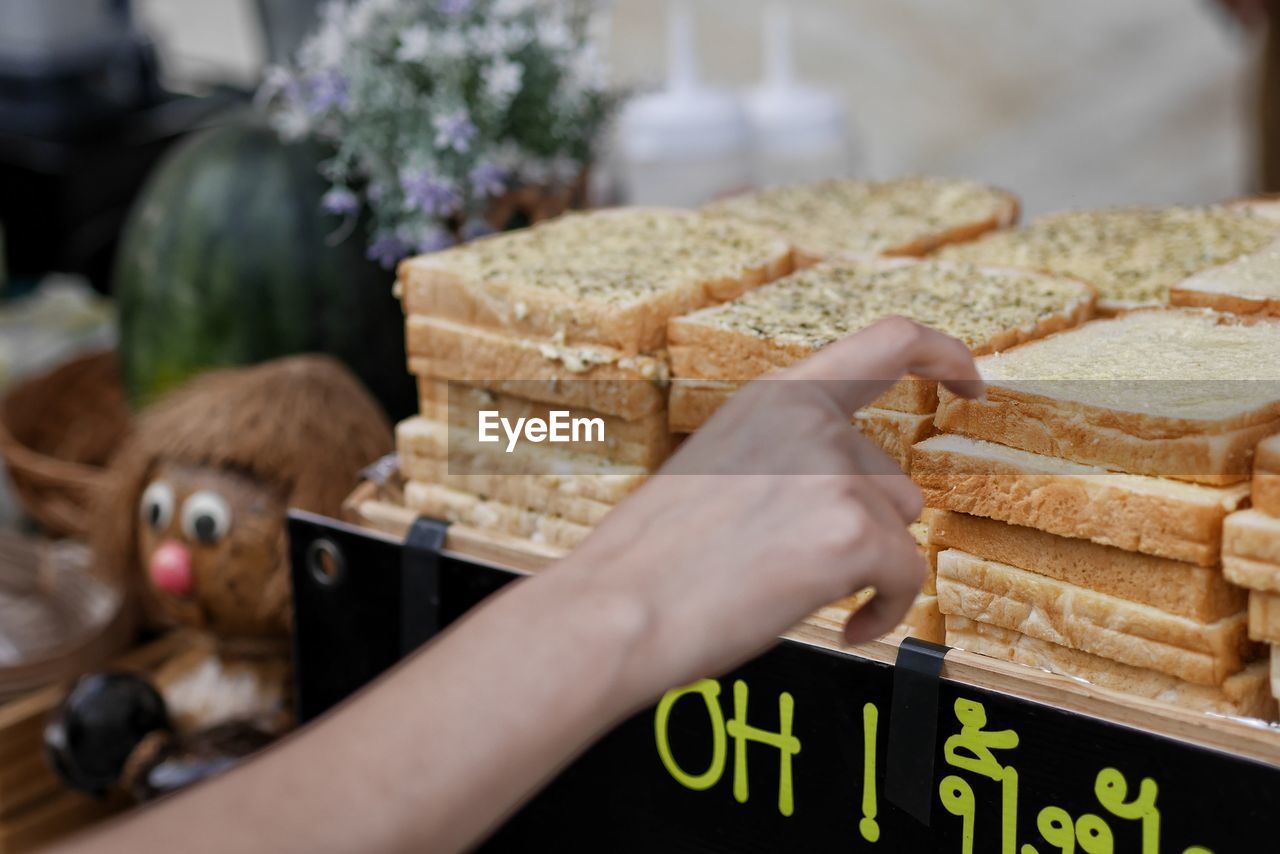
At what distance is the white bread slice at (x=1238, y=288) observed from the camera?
4.95 feet

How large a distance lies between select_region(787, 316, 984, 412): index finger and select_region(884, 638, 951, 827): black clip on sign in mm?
364

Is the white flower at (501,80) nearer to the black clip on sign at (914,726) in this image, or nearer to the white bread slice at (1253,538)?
the black clip on sign at (914,726)

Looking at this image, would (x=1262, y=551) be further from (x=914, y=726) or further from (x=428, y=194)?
(x=428, y=194)

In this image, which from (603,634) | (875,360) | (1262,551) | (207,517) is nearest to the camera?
(603,634)

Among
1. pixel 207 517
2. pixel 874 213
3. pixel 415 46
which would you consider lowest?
pixel 207 517

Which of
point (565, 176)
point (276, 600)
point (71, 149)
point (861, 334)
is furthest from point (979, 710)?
point (71, 149)

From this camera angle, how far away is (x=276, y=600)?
2.06 m

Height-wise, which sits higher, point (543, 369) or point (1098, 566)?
point (543, 369)

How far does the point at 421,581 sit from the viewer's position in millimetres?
1676

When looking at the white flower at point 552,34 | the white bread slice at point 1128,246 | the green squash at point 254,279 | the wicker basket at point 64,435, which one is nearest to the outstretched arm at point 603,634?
the white bread slice at point 1128,246

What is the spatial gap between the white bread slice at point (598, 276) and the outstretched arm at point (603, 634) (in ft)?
2.09

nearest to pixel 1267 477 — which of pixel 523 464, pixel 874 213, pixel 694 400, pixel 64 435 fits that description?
pixel 694 400

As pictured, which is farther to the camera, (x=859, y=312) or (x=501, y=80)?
(x=501, y=80)

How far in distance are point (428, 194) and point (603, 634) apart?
4.78ft
